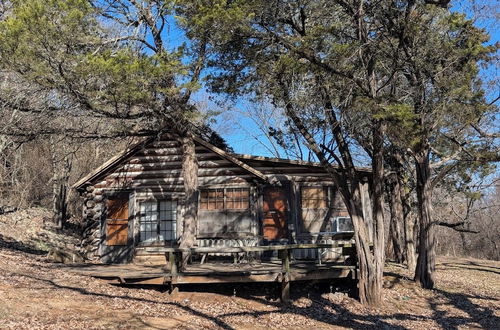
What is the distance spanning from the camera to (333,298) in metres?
11.5

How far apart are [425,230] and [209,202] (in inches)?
274

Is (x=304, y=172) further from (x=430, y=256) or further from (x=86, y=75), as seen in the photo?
(x=86, y=75)

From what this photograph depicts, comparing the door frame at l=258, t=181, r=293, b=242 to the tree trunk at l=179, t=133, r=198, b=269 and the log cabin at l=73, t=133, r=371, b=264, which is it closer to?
the log cabin at l=73, t=133, r=371, b=264

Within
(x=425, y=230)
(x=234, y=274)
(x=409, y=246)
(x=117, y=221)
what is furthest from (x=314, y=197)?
(x=117, y=221)

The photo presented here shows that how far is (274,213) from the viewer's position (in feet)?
50.3

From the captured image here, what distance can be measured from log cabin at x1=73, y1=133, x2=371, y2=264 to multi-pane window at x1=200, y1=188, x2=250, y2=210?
0.11ft

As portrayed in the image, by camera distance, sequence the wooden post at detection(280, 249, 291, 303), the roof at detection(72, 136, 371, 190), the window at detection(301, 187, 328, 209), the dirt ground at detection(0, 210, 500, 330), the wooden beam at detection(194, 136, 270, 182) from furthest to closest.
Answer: the window at detection(301, 187, 328, 209) < the roof at detection(72, 136, 371, 190) < the wooden beam at detection(194, 136, 270, 182) < the wooden post at detection(280, 249, 291, 303) < the dirt ground at detection(0, 210, 500, 330)

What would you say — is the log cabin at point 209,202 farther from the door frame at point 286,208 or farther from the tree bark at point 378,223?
the tree bark at point 378,223

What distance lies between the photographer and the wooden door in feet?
50.0

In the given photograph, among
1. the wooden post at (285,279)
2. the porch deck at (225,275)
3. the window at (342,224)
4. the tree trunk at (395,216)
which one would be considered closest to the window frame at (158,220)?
the porch deck at (225,275)

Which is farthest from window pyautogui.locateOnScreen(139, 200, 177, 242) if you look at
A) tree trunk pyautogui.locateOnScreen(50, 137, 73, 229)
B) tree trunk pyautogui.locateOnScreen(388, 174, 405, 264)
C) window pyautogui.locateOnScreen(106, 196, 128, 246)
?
tree trunk pyautogui.locateOnScreen(50, 137, 73, 229)

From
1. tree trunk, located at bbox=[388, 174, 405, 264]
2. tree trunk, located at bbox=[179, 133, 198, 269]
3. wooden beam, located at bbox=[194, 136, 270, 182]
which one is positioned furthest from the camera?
tree trunk, located at bbox=[388, 174, 405, 264]

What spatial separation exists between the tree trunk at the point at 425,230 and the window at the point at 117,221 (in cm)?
970

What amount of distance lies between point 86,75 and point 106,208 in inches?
288
